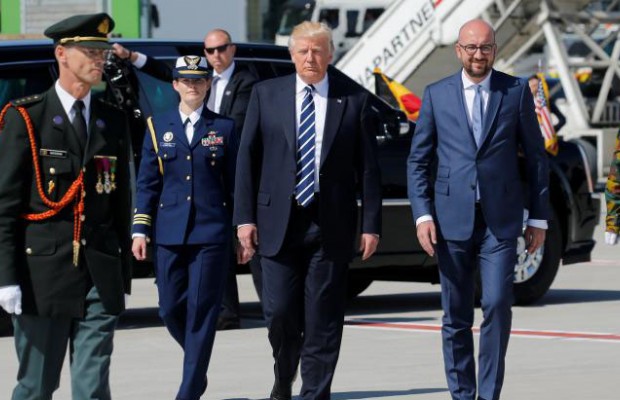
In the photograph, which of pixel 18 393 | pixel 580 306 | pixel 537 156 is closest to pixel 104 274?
pixel 18 393

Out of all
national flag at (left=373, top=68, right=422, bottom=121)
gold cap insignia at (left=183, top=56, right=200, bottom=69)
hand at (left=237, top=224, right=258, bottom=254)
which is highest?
gold cap insignia at (left=183, top=56, right=200, bottom=69)

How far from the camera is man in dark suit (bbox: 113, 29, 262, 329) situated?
10305 mm

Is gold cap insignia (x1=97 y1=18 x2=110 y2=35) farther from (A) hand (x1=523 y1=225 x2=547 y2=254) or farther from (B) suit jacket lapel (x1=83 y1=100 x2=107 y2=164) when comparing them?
(A) hand (x1=523 y1=225 x2=547 y2=254)

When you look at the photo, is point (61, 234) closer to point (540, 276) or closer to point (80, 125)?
point (80, 125)

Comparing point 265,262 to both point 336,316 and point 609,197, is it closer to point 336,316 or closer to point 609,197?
point 336,316

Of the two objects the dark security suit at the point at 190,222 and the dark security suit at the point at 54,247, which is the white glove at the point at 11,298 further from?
the dark security suit at the point at 190,222

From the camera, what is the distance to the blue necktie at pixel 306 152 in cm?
748

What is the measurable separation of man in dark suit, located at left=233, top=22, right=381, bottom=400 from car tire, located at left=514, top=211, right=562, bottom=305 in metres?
4.53

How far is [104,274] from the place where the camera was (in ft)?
19.8

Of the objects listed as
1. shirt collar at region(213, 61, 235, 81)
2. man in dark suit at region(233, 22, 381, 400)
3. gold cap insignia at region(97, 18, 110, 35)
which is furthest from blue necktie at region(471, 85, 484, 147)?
shirt collar at region(213, 61, 235, 81)

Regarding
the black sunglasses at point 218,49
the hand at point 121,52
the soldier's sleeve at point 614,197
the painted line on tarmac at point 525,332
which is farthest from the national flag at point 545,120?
the soldier's sleeve at point 614,197

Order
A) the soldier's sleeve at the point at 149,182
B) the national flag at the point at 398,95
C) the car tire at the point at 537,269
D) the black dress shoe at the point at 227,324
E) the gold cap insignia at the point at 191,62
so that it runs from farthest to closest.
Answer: the national flag at the point at 398,95
the car tire at the point at 537,269
the black dress shoe at the point at 227,324
the soldier's sleeve at the point at 149,182
the gold cap insignia at the point at 191,62

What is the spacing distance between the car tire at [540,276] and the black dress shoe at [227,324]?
2256 millimetres

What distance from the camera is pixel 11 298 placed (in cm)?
588
